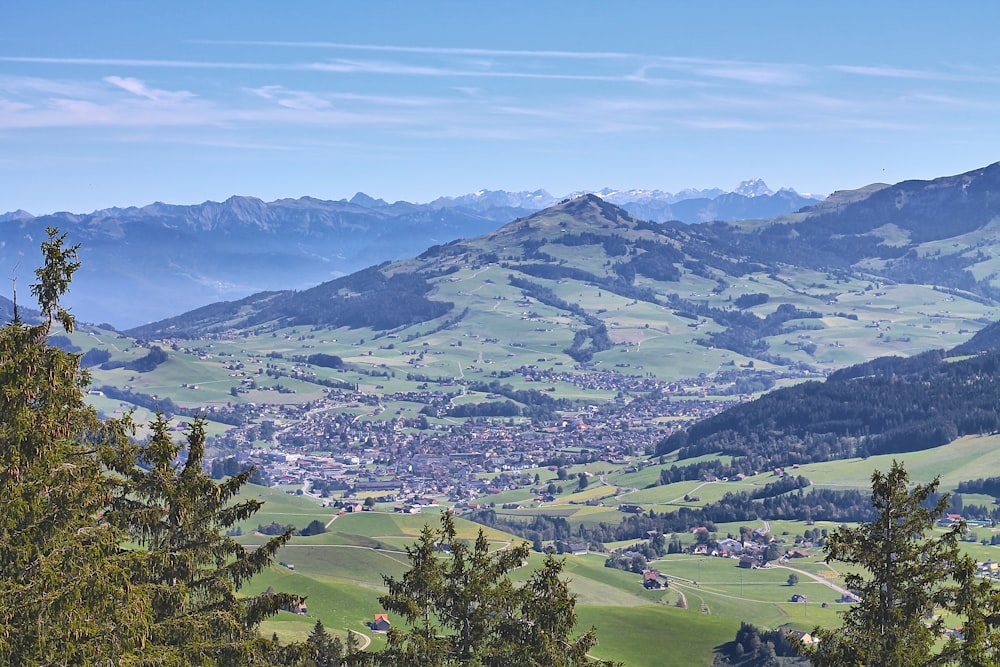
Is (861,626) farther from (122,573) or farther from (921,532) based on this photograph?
(122,573)

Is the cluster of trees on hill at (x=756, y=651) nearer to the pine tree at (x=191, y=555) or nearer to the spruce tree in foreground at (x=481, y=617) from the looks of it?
the spruce tree in foreground at (x=481, y=617)

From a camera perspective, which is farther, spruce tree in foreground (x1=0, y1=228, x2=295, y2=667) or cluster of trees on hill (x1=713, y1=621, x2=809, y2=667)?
cluster of trees on hill (x1=713, y1=621, x2=809, y2=667)

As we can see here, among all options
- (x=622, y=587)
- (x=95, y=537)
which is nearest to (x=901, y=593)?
(x=95, y=537)

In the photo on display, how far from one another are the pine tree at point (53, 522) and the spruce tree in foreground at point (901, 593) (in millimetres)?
16357

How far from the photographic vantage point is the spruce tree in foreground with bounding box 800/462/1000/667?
26156mm

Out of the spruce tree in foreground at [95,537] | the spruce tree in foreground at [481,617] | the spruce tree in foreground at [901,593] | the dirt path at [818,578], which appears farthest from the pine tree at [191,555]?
the dirt path at [818,578]

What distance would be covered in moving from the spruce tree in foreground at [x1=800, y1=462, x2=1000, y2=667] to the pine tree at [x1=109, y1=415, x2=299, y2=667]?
13740mm

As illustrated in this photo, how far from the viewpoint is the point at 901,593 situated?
88.5 ft

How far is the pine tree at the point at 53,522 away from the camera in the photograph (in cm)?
1967

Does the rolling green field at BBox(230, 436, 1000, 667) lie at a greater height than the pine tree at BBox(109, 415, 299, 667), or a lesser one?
lesser

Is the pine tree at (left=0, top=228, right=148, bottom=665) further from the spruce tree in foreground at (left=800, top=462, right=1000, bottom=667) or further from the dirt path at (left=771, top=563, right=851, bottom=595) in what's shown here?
the dirt path at (left=771, top=563, right=851, bottom=595)

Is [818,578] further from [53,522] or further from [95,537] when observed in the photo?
[53,522]

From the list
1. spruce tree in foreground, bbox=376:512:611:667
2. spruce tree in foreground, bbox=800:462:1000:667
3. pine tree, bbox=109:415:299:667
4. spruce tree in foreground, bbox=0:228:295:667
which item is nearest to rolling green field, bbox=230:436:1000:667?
spruce tree in foreground, bbox=376:512:611:667

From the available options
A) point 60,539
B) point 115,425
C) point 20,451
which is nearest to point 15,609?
point 60,539
